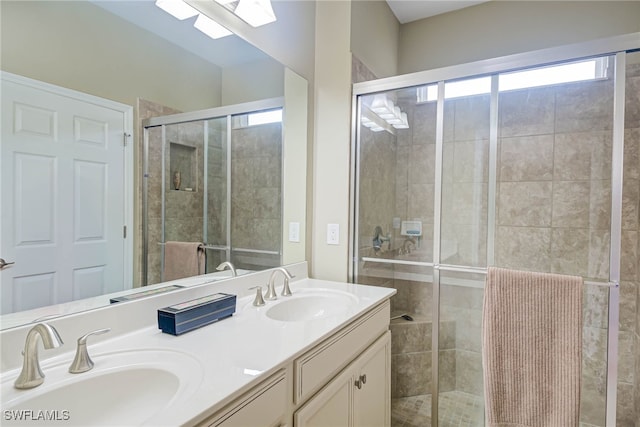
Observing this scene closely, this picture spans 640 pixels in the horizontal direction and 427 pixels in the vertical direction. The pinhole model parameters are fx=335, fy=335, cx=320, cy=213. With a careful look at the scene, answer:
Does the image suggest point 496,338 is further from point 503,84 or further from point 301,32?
point 301,32

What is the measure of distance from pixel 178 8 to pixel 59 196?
2.67ft

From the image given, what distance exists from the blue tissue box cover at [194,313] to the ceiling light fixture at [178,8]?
106cm

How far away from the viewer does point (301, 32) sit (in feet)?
6.45

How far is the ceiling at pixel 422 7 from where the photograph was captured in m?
2.40

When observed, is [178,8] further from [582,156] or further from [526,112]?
[582,156]

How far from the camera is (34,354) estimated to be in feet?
2.55

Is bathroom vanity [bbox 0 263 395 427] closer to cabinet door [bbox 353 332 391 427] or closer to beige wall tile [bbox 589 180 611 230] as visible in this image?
cabinet door [bbox 353 332 391 427]

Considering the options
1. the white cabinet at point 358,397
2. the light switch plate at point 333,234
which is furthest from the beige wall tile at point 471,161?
the white cabinet at point 358,397

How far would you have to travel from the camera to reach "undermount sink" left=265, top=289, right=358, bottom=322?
153 centimetres

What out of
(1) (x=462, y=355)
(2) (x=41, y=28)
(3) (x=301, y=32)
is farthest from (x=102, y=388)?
(3) (x=301, y=32)

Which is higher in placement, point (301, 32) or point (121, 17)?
point (301, 32)

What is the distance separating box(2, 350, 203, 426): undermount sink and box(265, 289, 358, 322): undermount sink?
0.63 m

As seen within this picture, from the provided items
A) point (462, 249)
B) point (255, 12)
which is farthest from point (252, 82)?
point (462, 249)

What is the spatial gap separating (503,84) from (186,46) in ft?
5.16
